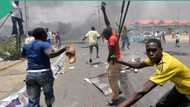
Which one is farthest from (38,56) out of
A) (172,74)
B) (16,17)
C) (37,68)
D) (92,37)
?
(16,17)

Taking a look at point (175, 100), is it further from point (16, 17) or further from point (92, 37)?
point (16, 17)

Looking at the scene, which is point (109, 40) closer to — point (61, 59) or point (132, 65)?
point (132, 65)

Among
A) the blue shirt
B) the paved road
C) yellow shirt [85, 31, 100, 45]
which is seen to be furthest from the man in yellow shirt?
yellow shirt [85, 31, 100, 45]

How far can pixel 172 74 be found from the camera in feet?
19.9

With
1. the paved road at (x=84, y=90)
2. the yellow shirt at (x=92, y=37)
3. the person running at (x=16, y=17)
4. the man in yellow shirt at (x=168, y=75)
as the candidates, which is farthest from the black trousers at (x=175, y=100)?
the yellow shirt at (x=92, y=37)

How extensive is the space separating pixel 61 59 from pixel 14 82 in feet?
16.9

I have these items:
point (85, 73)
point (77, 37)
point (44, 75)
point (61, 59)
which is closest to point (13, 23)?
point (61, 59)

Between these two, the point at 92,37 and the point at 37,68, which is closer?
the point at 37,68

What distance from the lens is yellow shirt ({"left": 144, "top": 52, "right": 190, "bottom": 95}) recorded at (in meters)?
5.95

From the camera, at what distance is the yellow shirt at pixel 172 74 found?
5.95m

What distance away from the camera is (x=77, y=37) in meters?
54.8

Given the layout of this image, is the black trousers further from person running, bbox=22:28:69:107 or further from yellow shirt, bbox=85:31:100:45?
yellow shirt, bbox=85:31:100:45

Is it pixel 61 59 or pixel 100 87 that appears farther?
pixel 61 59

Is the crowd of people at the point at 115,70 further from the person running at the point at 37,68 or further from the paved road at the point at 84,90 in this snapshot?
the paved road at the point at 84,90
